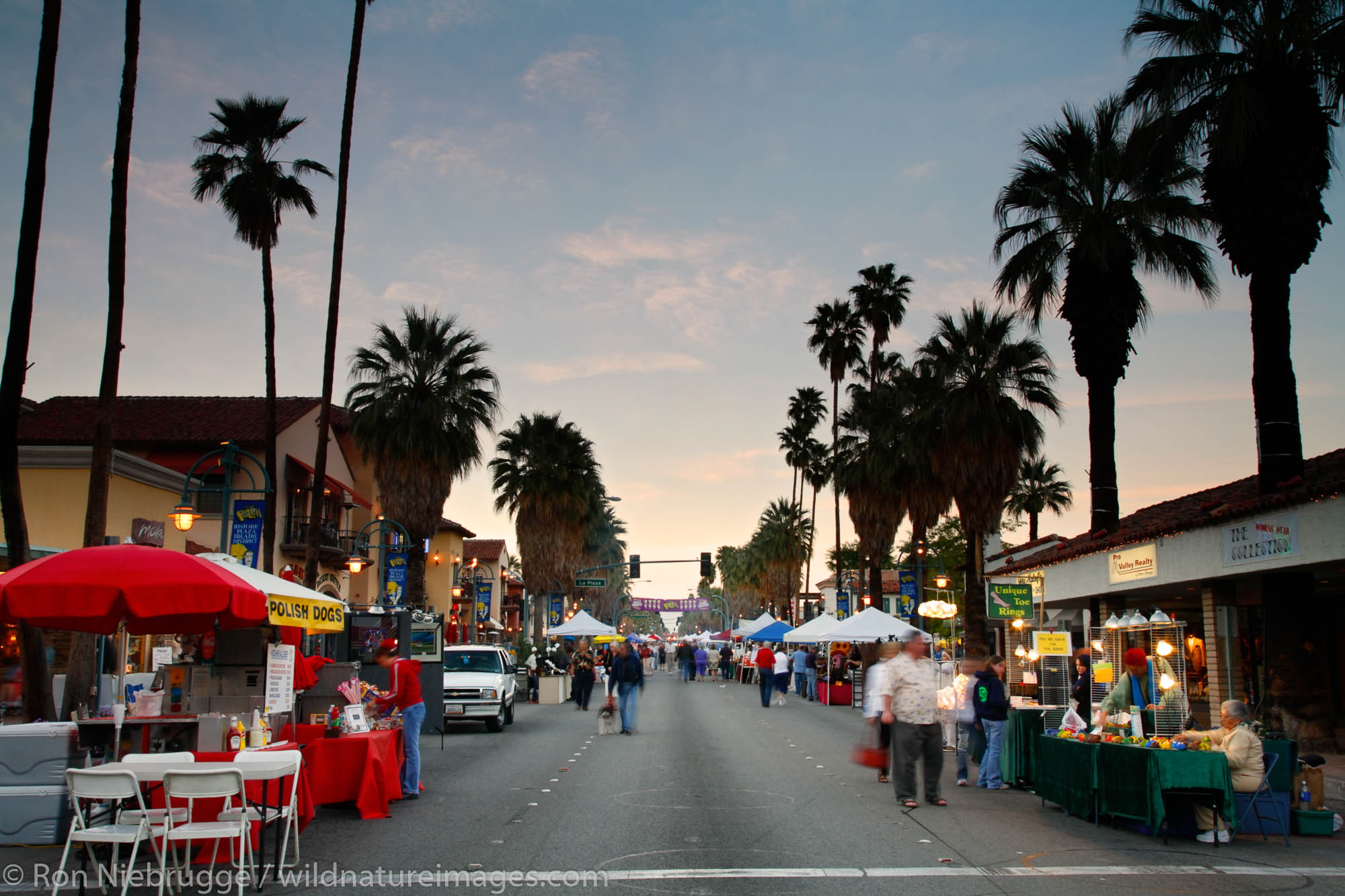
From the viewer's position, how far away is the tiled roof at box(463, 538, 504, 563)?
2770 inches

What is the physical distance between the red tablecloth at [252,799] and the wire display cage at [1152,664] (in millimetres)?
9345

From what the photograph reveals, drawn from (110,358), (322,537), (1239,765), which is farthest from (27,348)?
(322,537)

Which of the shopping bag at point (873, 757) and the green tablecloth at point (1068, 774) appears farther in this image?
the shopping bag at point (873, 757)

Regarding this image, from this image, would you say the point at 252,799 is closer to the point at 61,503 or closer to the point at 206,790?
the point at 206,790

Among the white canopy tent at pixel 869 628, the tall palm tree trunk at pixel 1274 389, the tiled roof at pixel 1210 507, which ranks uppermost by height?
Answer: the tall palm tree trunk at pixel 1274 389

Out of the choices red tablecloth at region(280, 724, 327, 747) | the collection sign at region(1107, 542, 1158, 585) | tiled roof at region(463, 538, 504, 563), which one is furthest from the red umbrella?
tiled roof at region(463, 538, 504, 563)

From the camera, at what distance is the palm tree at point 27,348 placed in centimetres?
1239

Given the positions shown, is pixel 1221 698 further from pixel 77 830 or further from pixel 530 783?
pixel 77 830

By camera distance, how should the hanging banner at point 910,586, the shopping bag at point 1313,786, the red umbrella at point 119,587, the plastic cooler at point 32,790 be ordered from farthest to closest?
the hanging banner at point 910,586
the shopping bag at point 1313,786
the plastic cooler at point 32,790
the red umbrella at point 119,587

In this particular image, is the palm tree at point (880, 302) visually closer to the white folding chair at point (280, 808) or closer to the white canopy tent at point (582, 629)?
the white canopy tent at point (582, 629)

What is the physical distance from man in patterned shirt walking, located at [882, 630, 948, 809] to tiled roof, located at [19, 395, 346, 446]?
85.3ft

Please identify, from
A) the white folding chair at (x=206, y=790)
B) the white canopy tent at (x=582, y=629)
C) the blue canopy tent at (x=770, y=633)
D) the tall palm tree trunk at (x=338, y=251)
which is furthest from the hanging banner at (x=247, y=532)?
the blue canopy tent at (x=770, y=633)

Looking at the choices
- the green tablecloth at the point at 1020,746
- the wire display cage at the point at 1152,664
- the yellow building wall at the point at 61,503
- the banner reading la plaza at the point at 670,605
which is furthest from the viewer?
the banner reading la plaza at the point at 670,605

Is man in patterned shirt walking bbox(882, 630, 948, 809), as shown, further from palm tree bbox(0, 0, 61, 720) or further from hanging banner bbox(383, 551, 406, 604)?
hanging banner bbox(383, 551, 406, 604)
